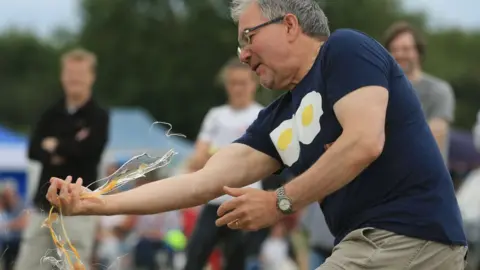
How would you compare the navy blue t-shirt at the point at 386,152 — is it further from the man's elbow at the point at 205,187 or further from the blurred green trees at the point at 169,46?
the blurred green trees at the point at 169,46

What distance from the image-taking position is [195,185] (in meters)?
4.39

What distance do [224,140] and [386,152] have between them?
4.54 meters

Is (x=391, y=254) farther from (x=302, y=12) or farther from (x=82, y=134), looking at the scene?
(x=82, y=134)

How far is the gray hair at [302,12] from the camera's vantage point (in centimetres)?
412

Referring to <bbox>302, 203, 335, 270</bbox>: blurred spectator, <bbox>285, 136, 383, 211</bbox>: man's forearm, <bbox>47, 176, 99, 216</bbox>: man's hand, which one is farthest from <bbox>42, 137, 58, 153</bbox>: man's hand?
<bbox>285, 136, 383, 211</bbox>: man's forearm

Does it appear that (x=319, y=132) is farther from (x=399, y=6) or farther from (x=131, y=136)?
(x=399, y=6)

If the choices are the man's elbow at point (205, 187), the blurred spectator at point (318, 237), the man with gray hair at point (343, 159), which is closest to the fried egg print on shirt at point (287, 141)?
the man with gray hair at point (343, 159)

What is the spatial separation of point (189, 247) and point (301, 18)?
175 inches

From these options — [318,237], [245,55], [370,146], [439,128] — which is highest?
[245,55]

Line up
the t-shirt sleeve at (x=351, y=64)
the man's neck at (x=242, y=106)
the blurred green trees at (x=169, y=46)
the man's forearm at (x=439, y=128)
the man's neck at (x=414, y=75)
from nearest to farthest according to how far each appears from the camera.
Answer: the t-shirt sleeve at (x=351, y=64)
the man's forearm at (x=439, y=128)
the man's neck at (x=414, y=75)
the man's neck at (x=242, y=106)
the blurred green trees at (x=169, y=46)

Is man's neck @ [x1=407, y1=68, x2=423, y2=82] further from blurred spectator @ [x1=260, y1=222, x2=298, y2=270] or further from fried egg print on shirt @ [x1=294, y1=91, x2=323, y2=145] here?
blurred spectator @ [x1=260, y1=222, x2=298, y2=270]

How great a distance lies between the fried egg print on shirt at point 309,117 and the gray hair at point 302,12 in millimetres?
273

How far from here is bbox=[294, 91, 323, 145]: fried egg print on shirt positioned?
4016 millimetres

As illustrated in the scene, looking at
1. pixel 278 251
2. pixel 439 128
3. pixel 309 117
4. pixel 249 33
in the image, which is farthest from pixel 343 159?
pixel 278 251
